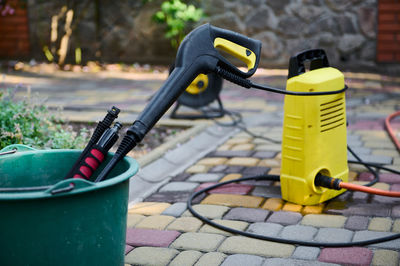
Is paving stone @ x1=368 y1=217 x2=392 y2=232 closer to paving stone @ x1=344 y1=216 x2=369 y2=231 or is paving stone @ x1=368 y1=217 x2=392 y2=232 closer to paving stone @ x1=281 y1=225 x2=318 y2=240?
paving stone @ x1=344 y1=216 x2=369 y2=231

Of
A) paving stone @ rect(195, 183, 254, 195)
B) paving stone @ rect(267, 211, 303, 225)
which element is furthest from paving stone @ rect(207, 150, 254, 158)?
paving stone @ rect(267, 211, 303, 225)

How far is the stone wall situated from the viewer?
768 centimetres

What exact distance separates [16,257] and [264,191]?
1.69 meters

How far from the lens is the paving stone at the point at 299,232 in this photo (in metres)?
2.35

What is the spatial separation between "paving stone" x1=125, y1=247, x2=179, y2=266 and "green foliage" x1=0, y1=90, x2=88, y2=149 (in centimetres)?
99

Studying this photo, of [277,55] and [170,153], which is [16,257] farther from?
[277,55]

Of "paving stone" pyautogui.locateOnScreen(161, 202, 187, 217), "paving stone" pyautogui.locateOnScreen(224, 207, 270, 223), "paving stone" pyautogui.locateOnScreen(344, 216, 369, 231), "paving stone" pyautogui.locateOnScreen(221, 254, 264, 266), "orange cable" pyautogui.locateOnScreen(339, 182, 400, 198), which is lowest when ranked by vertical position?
"paving stone" pyautogui.locateOnScreen(161, 202, 187, 217)

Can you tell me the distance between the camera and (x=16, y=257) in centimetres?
156

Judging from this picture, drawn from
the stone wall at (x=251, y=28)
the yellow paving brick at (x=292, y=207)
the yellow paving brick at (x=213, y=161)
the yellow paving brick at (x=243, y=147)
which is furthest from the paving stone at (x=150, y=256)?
the stone wall at (x=251, y=28)

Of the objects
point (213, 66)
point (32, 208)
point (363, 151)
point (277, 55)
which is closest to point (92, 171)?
point (32, 208)

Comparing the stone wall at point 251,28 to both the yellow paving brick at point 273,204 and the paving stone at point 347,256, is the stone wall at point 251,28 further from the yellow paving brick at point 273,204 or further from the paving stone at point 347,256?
the paving stone at point 347,256

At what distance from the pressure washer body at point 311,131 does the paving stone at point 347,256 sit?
1.63ft

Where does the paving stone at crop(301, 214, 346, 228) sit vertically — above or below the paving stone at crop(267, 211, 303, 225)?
above

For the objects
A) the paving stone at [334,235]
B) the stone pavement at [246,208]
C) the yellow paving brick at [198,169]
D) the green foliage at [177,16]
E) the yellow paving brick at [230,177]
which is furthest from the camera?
the green foliage at [177,16]
